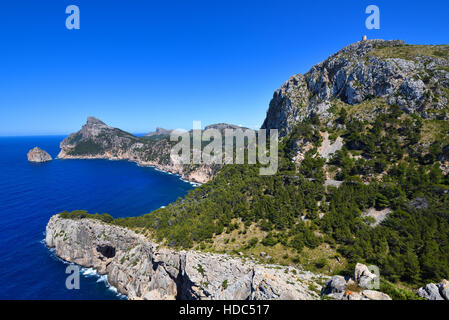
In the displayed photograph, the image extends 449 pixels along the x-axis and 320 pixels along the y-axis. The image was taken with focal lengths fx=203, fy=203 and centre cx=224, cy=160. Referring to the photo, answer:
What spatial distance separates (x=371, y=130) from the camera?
65562 millimetres

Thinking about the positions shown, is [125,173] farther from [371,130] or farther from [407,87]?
[407,87]

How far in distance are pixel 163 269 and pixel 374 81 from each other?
298ft

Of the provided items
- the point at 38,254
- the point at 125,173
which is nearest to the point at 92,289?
the point at 38,254

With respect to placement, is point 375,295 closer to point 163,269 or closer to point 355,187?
point 355,187

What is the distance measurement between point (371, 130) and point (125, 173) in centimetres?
17160

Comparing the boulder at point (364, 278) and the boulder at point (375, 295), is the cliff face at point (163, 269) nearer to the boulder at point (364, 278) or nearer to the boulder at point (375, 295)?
the boulder at point (364, 278)

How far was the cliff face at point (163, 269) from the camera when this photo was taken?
28875mm

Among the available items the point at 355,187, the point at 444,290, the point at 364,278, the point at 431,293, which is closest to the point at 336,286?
the point at 364,278

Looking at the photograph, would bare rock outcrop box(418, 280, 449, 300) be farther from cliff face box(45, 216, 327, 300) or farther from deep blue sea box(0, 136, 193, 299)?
deep blue sea box(0, 136, 193, 299)

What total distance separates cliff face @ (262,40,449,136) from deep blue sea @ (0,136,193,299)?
85.3 metres

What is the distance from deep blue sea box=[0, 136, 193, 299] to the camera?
5272 cm

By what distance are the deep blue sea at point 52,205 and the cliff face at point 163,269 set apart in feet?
15.3

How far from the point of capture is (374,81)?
73375 millimetres

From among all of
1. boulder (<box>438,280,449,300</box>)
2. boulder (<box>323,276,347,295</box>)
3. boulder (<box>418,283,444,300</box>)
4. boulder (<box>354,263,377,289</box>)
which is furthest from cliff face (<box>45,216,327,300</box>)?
boulder (<box>438,280,449,300</box>)
